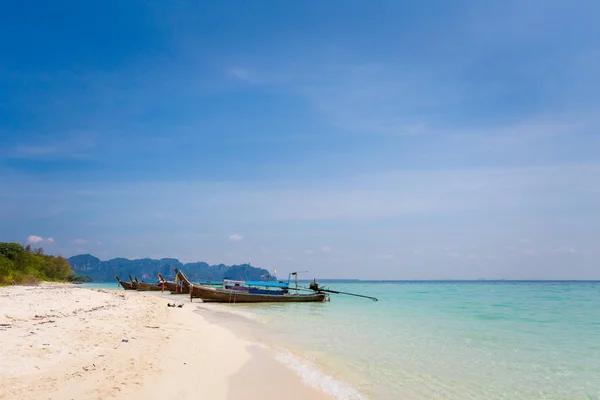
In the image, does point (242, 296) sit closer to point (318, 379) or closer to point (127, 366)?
point (318, 379)

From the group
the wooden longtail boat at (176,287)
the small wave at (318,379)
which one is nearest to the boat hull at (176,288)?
the wooden longtail boat at (176,287)

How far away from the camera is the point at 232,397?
21.6 ft

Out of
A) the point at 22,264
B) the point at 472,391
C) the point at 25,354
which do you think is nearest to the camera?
the point at 25,354

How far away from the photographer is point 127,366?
7.34 metres

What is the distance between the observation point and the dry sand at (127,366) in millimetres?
6039

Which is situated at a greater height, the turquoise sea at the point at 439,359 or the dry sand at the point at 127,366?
the dry sand at the point at 127,366

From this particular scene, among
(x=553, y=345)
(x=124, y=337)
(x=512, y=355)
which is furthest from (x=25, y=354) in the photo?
(x=553, y=345)

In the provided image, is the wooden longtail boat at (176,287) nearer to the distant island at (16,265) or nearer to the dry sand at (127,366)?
the distant island at (16,265)

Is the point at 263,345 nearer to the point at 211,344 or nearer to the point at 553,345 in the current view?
the point at 211,344

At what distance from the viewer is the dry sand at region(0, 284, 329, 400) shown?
6039 millimetres

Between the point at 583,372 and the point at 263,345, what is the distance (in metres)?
8.88

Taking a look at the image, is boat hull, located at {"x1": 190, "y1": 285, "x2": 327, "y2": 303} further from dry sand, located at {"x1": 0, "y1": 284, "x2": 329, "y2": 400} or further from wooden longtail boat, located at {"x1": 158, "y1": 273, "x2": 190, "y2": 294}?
dry sand, located at {"x1": 0, "y1": 284, "x2": 329, "y2": 400}

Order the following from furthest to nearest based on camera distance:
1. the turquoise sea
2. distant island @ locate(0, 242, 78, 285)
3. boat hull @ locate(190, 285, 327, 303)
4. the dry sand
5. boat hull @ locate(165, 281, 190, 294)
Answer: boat hull @ locate(165, 281, 190, 294)
distant island @ locate(0, 242, 78, 285)
boat hull @ locate(190, 285, 327, 303)
the turquoise sea
the dry sand

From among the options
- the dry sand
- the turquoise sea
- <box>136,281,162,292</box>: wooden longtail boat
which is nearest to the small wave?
the turquoise sea
